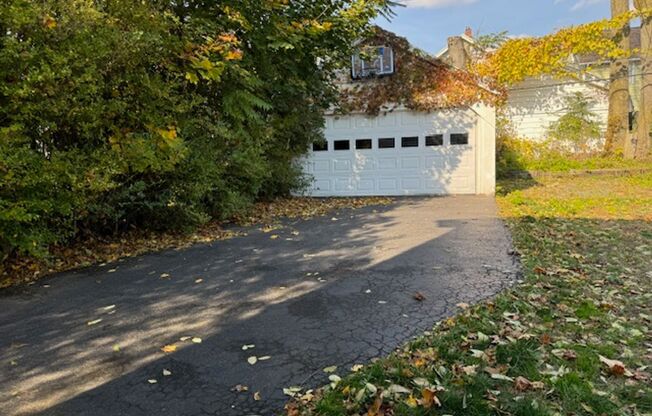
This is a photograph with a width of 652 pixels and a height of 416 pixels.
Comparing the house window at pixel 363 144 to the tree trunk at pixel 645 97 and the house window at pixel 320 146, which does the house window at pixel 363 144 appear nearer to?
the house window at pixel 320 146

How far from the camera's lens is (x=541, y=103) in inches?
594

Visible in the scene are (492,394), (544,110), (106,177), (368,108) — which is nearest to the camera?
(492,394)

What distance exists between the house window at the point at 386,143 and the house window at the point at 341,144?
826 millimetres

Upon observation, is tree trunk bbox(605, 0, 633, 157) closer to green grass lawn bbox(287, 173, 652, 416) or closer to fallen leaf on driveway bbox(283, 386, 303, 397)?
green grass lawn bbox(287, 173, 652, 416)

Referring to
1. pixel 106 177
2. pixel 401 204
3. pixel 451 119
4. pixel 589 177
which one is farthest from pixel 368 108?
pixel 106 177

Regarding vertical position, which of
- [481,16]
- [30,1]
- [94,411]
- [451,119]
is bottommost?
[94,411]

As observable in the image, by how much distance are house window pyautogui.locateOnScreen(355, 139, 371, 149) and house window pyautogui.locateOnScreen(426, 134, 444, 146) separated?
151 centimetres

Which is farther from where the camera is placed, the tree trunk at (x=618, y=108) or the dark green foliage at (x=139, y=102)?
the tree trunk at (x=618, y=108)

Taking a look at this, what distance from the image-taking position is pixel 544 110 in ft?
49.4

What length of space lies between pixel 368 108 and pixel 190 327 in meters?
9.07

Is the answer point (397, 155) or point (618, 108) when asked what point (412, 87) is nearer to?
point (397, 155)

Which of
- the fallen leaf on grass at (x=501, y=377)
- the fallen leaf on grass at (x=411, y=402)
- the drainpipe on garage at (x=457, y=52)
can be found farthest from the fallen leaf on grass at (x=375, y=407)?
the drainpipe on garage at (x=457, y=52)

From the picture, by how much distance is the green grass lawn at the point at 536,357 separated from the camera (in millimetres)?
2207

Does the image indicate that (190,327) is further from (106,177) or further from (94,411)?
(106,177)
